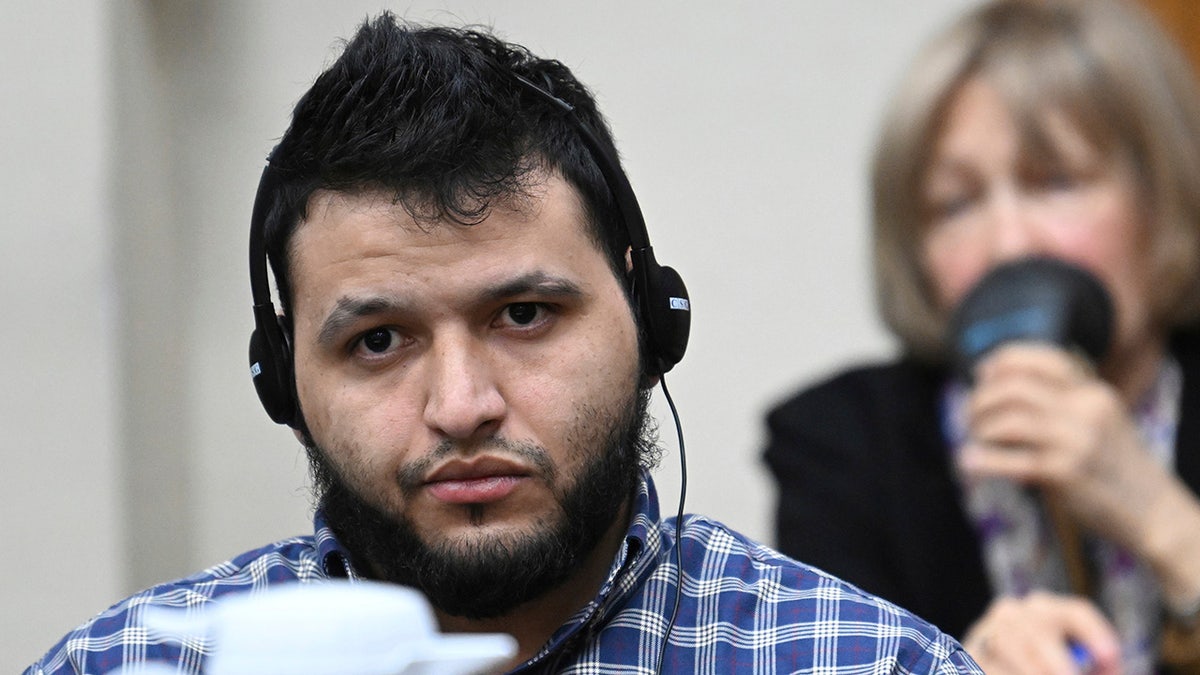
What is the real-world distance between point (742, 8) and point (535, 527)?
4.72 ft

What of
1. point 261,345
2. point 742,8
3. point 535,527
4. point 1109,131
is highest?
point 742,8

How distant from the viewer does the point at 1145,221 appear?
159 centimetres

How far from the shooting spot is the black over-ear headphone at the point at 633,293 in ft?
3.53

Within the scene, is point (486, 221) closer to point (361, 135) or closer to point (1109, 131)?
point (361, 135)

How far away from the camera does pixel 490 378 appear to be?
3.22ft

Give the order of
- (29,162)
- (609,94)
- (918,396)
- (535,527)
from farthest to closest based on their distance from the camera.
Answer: (609,94) → (29,162) → (918,396) → (535,527)

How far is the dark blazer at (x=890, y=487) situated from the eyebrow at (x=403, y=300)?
0.65m

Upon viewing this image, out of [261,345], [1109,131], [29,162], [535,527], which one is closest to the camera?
[535,527]

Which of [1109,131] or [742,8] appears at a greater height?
[742,8]

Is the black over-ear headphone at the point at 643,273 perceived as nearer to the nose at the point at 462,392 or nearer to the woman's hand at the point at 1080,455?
the nose at the point at 462,392

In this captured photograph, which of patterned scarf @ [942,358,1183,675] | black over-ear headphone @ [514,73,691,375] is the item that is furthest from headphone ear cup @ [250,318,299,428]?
patterned scarf @ [942,358,1183,675]

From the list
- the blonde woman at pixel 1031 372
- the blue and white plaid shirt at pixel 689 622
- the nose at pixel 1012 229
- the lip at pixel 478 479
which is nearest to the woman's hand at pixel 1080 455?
the blonde woman at pixel 1031 372

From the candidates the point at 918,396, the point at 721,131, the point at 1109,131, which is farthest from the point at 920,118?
the point at 721,131

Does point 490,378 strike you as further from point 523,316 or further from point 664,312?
point 664,312
